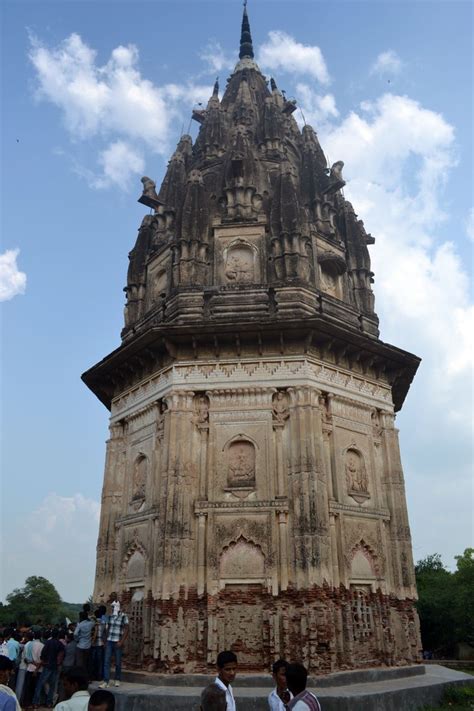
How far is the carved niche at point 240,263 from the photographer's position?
17719 millimetres

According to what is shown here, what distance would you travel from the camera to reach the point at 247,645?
44.5 feet

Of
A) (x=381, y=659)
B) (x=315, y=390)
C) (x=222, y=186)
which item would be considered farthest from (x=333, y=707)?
(x=222, y=186)

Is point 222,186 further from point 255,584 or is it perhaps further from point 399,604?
point 399,604

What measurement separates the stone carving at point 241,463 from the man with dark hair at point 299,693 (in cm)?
943

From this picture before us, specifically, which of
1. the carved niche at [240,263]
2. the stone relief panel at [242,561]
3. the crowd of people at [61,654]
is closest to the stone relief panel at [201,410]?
the stone relief panel at [242,561]

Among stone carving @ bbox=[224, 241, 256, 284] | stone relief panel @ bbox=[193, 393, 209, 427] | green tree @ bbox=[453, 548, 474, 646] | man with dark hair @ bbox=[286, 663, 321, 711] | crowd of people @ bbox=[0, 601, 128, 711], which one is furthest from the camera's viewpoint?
green tree @ bbox=[453, 548, 474, 646]

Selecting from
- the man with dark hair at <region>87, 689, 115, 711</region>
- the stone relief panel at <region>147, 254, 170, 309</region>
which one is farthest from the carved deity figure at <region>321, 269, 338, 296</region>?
the man with dark hair at <region>87, 689, 115, 711</region>

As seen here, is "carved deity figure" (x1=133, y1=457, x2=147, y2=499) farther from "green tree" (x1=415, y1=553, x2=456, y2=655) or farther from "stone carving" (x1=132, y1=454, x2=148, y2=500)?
"green tree" (x1=415, y1=553, x2=456, y2=655)

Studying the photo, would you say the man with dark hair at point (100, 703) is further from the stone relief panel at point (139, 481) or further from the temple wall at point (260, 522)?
the stone relief panel at point (139, 481)

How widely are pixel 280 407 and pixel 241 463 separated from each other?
5.87 ft

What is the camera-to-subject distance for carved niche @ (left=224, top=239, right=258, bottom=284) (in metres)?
17.7

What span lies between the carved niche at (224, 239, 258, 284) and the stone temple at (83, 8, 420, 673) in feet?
0.16

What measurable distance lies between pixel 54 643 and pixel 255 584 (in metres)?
4.65

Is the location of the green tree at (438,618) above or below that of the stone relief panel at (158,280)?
below
